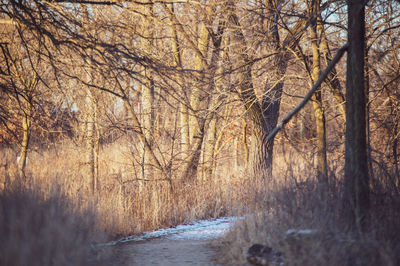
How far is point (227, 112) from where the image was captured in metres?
11.9

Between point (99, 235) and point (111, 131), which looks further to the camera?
point (111, 131)

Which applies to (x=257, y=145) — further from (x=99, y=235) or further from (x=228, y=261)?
(x=99, y=235)

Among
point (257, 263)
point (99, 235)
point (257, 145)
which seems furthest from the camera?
point (257, 145)

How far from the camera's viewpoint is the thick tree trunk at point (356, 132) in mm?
4504

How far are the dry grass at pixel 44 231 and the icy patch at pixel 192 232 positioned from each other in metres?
1.35

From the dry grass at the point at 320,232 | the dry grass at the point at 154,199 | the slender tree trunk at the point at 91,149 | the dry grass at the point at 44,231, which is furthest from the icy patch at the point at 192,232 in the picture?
the slender tree trunk at the point at 91,149

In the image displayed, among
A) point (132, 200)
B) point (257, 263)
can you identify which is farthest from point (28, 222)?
point (132, 200)

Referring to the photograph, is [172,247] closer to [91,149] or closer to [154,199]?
[154,199]

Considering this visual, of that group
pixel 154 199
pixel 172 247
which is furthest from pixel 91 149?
pixel 172 247

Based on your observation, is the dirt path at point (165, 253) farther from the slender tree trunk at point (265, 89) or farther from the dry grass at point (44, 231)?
the slender tree trunk at point (265, 89)

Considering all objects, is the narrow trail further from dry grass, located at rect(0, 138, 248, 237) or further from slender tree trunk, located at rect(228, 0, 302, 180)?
slender tree trunk, located at rect(228, 0, 302, 180)

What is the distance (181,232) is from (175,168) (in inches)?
91.2

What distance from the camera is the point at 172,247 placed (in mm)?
6066

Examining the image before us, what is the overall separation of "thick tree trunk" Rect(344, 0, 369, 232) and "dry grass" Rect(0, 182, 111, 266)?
9.97ft
